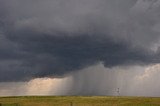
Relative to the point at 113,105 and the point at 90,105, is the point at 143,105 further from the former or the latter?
the point at 90,105

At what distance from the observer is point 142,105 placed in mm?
98750

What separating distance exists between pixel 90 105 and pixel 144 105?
17600 mm

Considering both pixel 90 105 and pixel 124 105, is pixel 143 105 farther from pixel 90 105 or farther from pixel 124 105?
pixel 90 105

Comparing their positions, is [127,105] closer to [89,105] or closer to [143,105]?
[143,105]

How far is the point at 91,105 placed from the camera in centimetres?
10231

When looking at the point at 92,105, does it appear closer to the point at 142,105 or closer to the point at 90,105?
the point at 90,105

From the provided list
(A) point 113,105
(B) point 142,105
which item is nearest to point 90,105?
(A) point 113,105

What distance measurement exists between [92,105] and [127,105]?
1152cm

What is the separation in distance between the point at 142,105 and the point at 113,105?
9.44 meters

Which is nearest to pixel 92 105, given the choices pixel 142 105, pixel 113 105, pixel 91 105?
pixel 91 105

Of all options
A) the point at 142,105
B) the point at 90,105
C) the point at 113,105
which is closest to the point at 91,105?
the point at 90,105

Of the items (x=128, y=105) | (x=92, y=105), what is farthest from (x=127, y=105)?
(x=92, y=105)

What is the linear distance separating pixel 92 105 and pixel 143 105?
16.7 m

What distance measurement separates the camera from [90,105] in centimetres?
10250
